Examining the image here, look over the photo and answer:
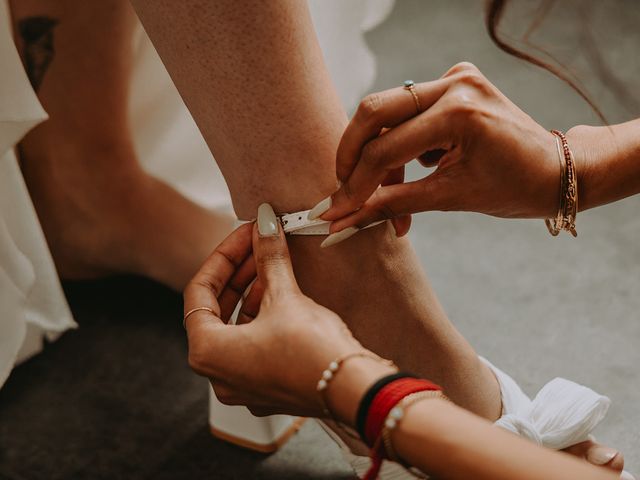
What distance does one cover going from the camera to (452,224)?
3.93ft

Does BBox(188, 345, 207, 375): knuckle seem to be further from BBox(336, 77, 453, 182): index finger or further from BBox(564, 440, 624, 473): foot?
BBox(564, 440, 624, 473): foot

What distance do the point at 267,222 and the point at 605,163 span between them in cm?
32

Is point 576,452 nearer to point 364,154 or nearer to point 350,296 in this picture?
point 350,296

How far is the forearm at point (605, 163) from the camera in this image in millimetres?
676

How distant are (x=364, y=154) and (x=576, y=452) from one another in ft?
1.31

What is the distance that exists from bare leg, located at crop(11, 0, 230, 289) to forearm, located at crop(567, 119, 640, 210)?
0.53 meters

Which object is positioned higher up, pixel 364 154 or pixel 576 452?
pixel 364 154

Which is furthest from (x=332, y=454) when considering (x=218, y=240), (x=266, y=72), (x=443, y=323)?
(x=266, y=72)

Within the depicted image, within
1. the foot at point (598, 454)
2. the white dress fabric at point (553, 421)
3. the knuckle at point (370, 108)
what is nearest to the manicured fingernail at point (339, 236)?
the knuckle at point (370, 108)

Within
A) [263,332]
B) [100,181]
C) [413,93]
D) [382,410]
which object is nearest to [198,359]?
[263,332]

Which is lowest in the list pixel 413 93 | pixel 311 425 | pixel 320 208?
pixel 311 425

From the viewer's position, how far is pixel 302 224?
0.69 m

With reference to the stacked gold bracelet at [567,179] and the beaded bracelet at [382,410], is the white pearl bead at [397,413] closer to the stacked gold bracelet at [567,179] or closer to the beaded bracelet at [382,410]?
the beaded bracelet at [382,410]

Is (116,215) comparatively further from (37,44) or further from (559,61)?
(559,61)
